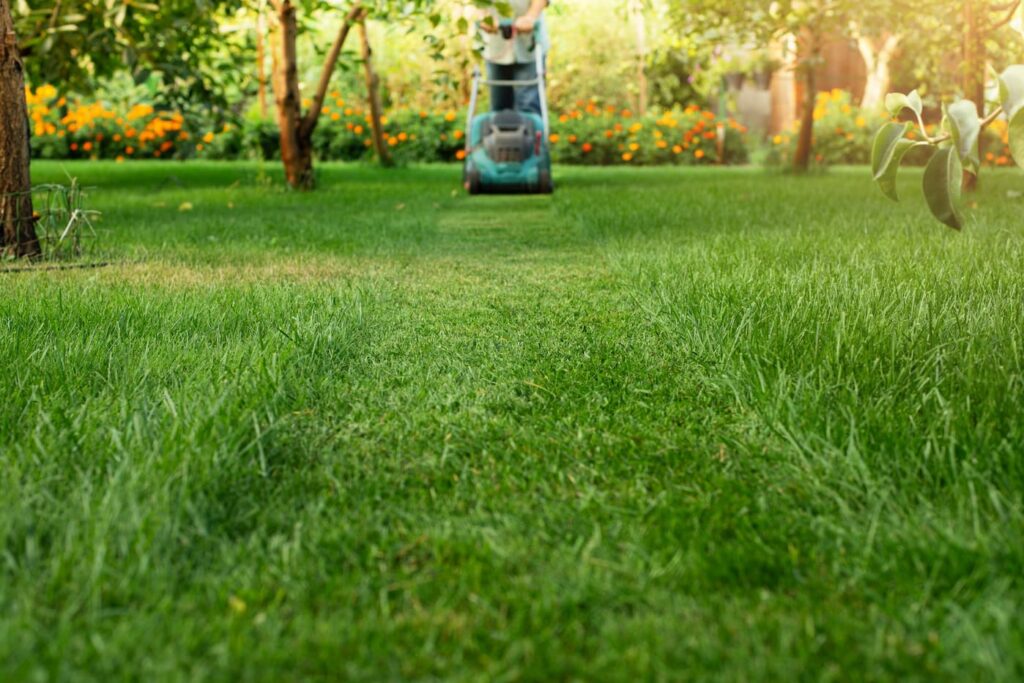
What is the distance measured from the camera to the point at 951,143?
205 centimetres

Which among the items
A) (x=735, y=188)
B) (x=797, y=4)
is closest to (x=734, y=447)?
(x=735, y=188)

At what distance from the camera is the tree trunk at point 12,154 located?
4.48m

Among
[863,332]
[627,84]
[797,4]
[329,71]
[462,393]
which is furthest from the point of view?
[627,84]

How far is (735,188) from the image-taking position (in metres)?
9.48

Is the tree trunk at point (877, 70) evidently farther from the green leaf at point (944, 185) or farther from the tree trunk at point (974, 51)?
the green leaf at point (944, 185)

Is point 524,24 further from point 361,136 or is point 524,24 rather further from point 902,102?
point 361,136

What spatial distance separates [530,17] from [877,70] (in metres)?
11.4

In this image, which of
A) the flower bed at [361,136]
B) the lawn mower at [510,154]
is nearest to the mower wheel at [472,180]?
the lawn mower at [510,154]

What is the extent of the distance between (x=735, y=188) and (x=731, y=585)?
8.33m

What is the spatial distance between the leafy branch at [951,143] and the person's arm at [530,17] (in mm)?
6347

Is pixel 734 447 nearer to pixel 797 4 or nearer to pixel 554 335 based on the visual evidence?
pixel 554 335

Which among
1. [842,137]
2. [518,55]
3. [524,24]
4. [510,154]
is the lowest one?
[842,137]

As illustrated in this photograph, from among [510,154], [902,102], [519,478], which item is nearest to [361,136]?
[510,154]

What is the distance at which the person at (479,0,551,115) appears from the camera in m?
8.38
